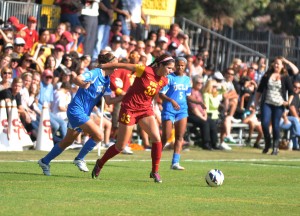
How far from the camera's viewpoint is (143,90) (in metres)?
17.2

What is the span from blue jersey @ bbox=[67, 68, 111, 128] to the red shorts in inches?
37.9

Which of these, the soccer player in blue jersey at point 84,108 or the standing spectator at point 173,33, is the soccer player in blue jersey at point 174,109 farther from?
the standing spectator at point 173,33

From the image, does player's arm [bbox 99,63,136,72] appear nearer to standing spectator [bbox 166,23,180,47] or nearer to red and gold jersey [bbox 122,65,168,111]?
red and gold jersey [bbox 122,65,168,111]

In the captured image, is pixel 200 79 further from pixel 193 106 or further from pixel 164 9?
pixel 164 9

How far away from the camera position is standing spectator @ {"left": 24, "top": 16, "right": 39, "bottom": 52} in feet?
87.6

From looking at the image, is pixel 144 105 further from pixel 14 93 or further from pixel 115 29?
pixel 115 29

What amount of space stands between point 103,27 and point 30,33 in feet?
10.4

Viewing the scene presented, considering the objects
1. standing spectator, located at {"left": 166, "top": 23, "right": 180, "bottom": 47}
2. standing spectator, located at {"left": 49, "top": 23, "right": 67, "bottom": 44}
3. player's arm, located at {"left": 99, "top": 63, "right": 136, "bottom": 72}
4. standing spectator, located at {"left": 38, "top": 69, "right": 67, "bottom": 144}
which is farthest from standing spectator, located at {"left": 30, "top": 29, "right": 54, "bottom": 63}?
player's arm, located at {"left": 99, "top": 63, "right": 136, "bottom": 72}

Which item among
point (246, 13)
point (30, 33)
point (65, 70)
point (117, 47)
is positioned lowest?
point (65, 70)

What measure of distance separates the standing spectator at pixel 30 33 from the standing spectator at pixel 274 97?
5833 mm

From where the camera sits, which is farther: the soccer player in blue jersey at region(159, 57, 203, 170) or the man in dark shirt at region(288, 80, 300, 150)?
the man in dark shirt at region(288, 80, 300, 150)

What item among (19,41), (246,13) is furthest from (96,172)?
(246,13)

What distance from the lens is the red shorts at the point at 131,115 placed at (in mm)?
17172

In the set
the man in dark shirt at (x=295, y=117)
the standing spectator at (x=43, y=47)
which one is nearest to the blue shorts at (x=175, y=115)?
the standing spectator at (x=43, y=47)
